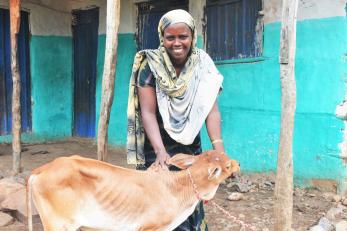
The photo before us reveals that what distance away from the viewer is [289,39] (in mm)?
3234

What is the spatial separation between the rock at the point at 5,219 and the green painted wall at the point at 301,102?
2.91m

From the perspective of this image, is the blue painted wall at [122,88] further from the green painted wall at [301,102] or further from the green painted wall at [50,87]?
the green painted wall at [301,102]

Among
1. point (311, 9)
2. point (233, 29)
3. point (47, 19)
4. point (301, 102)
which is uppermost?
point (47, 19)

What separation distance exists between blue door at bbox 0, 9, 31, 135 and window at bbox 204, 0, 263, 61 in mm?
3862

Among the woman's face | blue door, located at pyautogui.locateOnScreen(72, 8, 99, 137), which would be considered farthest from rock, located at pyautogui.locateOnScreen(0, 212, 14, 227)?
blue door, located at pyautogui.locateOnScreen(72, 8, 99, 137)

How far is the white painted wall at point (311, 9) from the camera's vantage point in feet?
15.1

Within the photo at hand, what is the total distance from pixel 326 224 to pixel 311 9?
2352 mm

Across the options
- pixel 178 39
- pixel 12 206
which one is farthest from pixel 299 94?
pixel 12 206

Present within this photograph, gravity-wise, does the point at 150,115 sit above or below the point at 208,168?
above

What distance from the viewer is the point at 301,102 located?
4.98m

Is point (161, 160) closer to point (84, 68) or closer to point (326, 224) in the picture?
point (326, 224)

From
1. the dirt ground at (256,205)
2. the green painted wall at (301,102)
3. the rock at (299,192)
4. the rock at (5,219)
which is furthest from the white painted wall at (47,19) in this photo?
the rock at (299,192)

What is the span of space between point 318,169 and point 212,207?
128 cm

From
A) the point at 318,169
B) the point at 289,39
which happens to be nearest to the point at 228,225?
the point at 318,169
